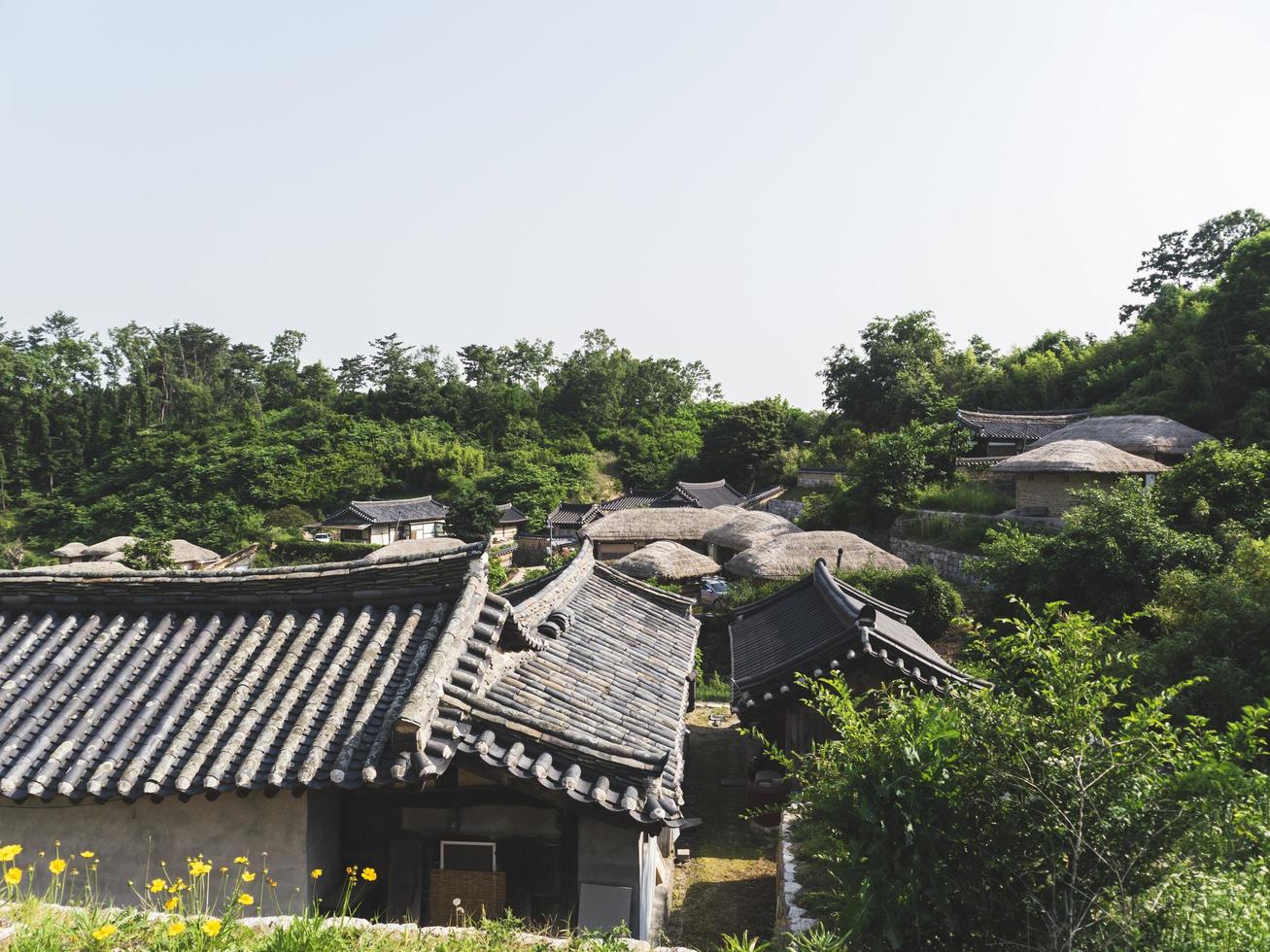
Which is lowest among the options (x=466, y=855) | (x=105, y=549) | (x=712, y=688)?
(x=712, y=688)

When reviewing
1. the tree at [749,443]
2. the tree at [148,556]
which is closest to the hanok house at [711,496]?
the tree at [749,443]

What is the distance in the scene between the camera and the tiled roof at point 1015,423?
107ft

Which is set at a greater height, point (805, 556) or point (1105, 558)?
point (805, 556)

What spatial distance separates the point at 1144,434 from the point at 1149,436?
0.21 metres

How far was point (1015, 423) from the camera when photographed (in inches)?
1325

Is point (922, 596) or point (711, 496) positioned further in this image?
point (711, 496)

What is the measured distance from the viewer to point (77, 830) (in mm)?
5332

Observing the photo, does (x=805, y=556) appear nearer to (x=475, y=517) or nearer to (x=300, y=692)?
(x=300, y=692)

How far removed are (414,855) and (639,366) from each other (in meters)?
69.3

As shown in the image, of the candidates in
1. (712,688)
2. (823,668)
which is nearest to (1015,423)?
(712,688)

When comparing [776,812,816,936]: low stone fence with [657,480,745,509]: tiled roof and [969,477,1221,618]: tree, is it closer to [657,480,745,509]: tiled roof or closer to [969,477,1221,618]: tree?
[969,477,1221,618]: tree

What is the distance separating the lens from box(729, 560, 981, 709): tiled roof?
445 inches

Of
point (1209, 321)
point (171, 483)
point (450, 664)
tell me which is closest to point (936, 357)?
point (1209, 321)

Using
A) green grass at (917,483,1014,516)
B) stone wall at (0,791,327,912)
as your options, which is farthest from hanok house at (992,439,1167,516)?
stone wall at (0,791,327,912)
